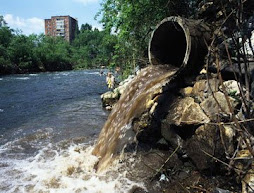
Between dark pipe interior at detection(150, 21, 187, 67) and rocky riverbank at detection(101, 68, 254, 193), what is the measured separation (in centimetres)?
179

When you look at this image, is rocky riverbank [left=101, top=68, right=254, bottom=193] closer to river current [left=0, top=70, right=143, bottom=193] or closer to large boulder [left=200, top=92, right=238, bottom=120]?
large boulder [left=200, top=92, right=238, bottom=120]

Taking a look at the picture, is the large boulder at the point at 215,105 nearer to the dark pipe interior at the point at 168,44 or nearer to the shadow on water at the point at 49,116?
the dark pipe interior at the point at 168,44

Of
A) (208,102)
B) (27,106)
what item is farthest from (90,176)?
(27,106)

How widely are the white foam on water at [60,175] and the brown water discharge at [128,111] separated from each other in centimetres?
33

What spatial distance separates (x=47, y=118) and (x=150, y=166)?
19.8ft

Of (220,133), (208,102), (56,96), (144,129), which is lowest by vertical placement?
(56,96)

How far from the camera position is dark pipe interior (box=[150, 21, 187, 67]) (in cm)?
645

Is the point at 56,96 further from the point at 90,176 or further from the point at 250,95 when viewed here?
the point at 250,95

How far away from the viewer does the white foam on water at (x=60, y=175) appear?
405 centimetres

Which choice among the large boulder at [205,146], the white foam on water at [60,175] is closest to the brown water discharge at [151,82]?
the white foam on water at [60,175]

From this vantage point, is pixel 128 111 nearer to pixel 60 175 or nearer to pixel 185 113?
pixel 185 113

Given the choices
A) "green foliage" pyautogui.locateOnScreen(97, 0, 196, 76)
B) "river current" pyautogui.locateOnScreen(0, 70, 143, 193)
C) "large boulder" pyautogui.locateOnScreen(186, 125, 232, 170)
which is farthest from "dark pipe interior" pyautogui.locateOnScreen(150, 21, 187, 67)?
"large boulder" pyautogui.locateOnScreen(186, 125, 232, 170)

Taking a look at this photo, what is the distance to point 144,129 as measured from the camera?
4.68 metres

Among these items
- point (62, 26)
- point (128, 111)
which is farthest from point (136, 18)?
point (62, 26)
